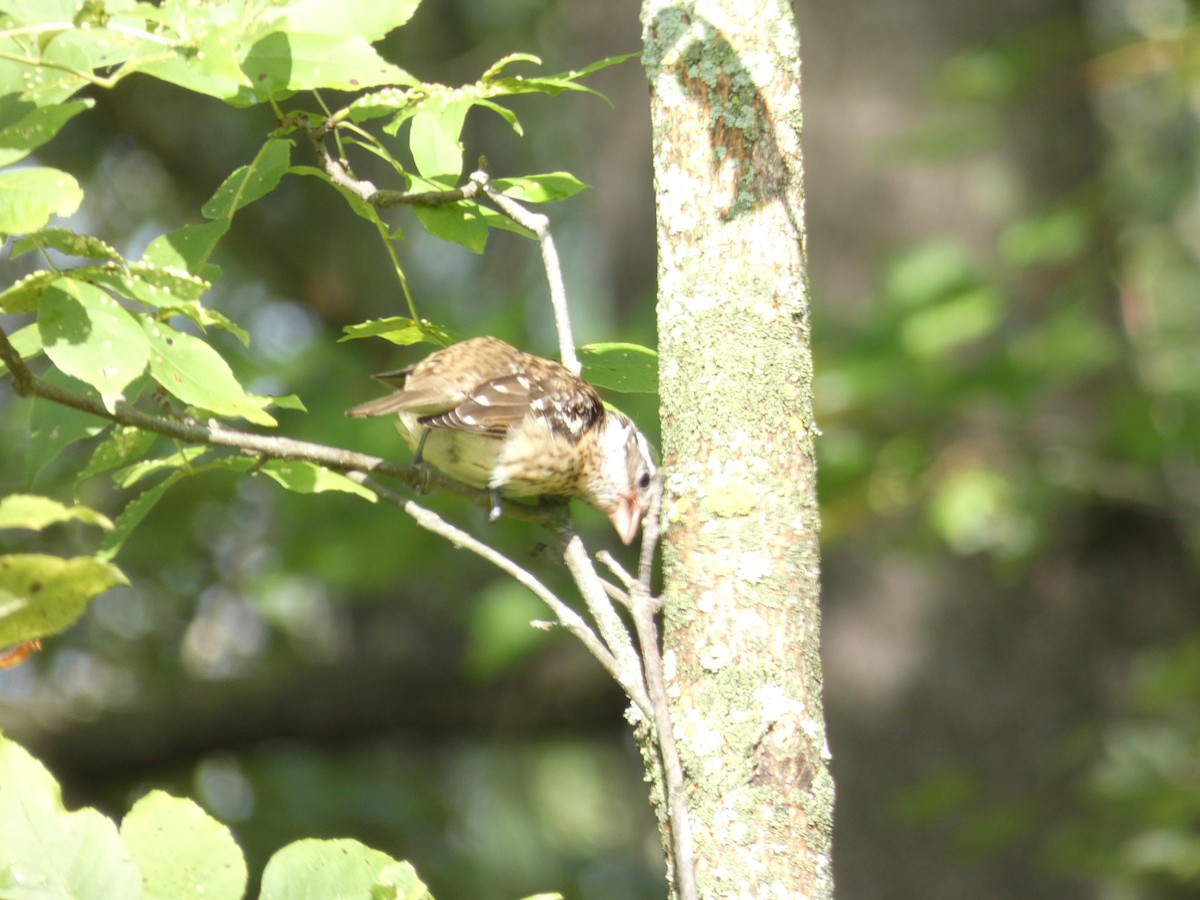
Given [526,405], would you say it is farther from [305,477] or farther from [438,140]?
[438,140]

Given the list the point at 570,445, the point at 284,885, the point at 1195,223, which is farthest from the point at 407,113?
the point at 1195,223

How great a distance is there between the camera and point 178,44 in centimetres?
165

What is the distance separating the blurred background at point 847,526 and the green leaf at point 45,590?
0.66 metres

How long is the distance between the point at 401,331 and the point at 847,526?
3.44m

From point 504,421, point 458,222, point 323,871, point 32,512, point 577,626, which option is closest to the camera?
point 32,512

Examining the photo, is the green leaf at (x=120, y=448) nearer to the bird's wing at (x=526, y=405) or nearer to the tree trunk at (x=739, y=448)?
the tree trunk at (x=739, y=448)

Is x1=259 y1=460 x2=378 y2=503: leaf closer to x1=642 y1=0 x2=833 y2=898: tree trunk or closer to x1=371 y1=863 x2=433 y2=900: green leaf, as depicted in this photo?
x1=642 y1=0 x2=833 y2=898: tree trunk

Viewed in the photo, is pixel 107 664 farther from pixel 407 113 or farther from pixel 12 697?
pixel 407 113

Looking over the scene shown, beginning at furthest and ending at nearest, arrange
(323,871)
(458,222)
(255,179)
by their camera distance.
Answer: (458,222), (255,179), (323,871)

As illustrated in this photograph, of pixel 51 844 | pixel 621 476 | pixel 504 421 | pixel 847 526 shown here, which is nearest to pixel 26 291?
pixel 51 844

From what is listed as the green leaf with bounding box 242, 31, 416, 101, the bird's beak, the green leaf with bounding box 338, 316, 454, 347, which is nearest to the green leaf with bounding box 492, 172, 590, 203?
the green leaf with bounding box 338, 316, 454, 347

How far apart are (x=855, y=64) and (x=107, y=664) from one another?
20.6ft

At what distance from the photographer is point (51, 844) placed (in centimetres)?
143

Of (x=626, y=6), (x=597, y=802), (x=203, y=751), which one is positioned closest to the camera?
(x=626, y=6)
